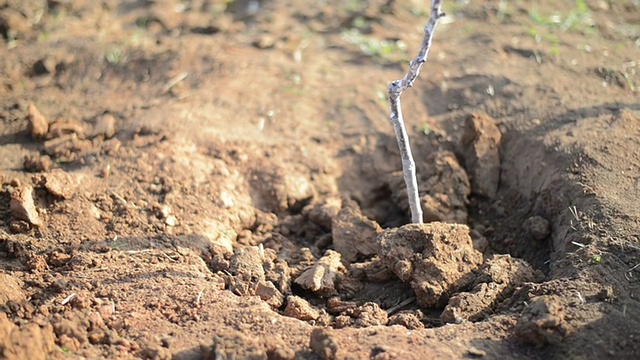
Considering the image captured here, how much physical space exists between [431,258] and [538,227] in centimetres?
69

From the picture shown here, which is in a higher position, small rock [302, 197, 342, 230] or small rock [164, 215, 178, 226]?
small rock [164, 215, 178, 226]

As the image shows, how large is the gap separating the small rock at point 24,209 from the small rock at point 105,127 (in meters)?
Result: 0.81

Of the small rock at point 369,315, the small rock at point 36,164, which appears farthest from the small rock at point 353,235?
the small rock at point 36,164

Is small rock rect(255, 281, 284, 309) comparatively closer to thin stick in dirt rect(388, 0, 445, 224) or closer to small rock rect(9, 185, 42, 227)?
thin stick in dirt rect(388, 0, 445, 224)

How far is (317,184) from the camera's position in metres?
4.21

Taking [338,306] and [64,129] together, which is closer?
[338,306]

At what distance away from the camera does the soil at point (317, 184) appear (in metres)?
3.06

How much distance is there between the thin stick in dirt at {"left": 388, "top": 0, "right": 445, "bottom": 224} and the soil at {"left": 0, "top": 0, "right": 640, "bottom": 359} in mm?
193

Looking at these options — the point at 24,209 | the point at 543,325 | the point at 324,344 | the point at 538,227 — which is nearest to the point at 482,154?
the point at 538,227

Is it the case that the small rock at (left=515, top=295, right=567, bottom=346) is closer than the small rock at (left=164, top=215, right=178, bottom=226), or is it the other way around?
the small rock at (left=515, top=295, right=567, bottom=346)

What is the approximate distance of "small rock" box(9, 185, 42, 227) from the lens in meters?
3.56

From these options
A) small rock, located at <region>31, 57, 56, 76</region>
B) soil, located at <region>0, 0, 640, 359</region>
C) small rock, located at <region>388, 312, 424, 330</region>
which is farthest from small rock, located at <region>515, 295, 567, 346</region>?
small rock, located at <region>31, 57, 56, 76</region>

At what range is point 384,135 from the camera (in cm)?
449

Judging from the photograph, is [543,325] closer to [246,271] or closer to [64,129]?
[246,271]
